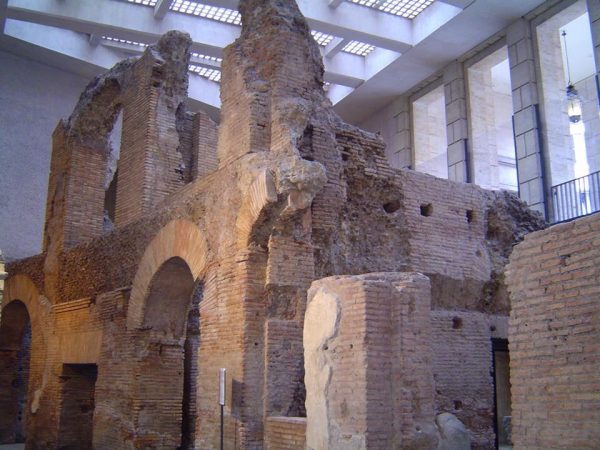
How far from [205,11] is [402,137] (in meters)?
5.60

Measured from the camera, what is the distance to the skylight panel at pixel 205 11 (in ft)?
46.5

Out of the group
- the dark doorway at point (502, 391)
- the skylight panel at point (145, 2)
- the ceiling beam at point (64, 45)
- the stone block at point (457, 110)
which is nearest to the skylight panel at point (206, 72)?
the ceiling beam at point (64, 45)

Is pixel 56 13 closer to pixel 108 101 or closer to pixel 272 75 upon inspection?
pixel 108 101

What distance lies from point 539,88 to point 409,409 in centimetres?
976

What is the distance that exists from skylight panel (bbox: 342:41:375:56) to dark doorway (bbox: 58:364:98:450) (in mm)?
9311

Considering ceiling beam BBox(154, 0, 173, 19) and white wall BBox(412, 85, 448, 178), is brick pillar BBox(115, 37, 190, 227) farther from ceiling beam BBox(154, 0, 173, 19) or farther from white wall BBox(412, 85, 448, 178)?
white wall BBox(412, 85, 448, 178)

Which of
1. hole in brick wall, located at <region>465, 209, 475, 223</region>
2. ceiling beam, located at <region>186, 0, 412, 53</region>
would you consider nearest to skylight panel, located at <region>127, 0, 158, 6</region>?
ceiling beam, located at <region>186, 0, 412, 53</region>

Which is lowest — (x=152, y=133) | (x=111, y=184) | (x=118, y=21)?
(x=152, y=133)

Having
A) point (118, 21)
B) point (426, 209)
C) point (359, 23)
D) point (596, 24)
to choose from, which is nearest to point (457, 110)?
point (359, 23)

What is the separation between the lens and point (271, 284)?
6375mm

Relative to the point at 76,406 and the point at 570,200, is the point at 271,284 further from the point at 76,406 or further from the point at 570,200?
the point at 570,200

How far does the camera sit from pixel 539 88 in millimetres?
13227

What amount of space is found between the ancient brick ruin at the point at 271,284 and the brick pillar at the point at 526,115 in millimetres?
4297

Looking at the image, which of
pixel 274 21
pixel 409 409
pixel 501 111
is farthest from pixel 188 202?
pixel 501 111
